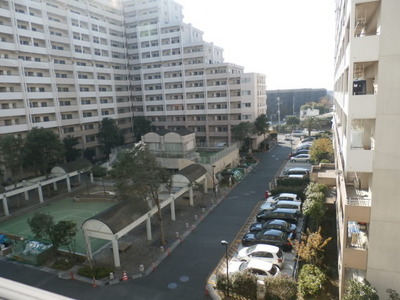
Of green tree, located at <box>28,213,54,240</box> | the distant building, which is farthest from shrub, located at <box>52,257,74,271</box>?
the distant building

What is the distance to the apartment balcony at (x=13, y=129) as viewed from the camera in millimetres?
37522

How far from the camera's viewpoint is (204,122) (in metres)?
56.8

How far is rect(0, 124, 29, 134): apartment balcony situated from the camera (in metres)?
37.5

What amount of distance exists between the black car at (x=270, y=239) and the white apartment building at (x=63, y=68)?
3508 cm

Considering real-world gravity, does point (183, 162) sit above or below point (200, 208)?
above

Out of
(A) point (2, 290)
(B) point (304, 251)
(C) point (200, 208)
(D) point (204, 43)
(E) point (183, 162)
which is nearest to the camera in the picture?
(A) point (2, 290)

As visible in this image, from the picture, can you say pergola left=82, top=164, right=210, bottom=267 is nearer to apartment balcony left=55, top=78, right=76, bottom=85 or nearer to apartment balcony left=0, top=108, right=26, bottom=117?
apartment balcony left=0, top=108, right=26, bottom=117

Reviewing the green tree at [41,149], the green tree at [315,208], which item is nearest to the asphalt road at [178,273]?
the green tree at [315,208]

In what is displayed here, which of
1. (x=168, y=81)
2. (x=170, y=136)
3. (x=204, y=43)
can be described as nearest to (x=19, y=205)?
(x=170, y=136)

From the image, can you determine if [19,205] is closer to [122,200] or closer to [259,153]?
[122,200]

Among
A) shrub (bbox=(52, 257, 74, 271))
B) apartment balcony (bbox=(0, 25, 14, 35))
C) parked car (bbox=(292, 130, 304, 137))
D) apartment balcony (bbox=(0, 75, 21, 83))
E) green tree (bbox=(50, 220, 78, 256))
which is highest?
apartment balcony (bbox=(0, 25, 14, 35))

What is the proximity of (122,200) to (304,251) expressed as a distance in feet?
41.0

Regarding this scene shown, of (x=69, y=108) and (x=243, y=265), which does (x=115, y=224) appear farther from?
(x=69, y=108)

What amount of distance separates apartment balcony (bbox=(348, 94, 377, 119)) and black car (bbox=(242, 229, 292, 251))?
397 inches
